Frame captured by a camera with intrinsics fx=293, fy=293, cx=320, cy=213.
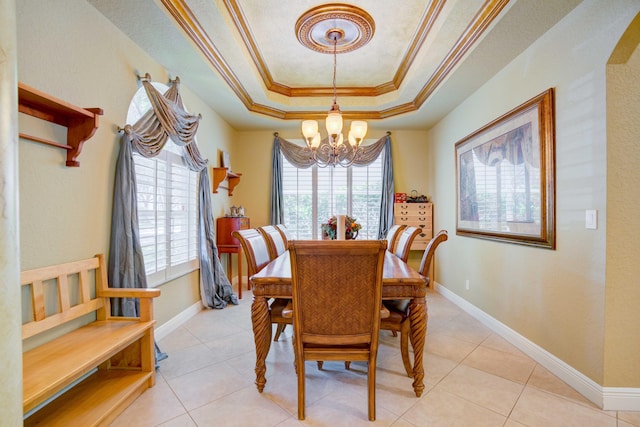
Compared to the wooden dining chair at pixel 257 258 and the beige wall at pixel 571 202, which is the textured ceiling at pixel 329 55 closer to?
the beige wall at pixel 571 202

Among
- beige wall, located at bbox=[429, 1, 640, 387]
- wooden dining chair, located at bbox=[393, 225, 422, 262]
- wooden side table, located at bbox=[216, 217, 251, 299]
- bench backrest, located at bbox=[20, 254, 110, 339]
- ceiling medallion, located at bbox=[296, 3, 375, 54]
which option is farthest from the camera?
wooden side table, located at bbox=[216, 217, 251, 299]

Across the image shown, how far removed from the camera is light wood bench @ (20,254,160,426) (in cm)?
141

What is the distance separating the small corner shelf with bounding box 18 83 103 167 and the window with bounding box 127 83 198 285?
2.13 ft

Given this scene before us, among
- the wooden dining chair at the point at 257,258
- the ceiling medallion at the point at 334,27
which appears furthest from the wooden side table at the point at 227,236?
the ceiling medallion at the point at 334,27

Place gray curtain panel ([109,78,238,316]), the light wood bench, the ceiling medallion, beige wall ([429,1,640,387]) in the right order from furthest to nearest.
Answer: the ceiling medallion
gray curtain panel ([109,78,238,316])
beige wall ([429,1,640,387])
the light wood bench

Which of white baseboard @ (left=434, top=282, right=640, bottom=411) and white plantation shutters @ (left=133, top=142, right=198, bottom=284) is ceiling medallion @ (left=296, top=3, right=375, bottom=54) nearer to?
white plantation shutters @ (left=133, top=142, right=198, bottom=284)

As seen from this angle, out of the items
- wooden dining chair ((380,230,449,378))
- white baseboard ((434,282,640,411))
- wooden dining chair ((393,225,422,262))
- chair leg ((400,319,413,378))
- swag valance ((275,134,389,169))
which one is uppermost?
swag valance ((275,134,389,169))

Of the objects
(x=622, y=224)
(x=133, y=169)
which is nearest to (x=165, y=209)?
(x=133, y=169)

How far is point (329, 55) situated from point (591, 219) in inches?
111

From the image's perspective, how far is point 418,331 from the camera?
1.86 meters

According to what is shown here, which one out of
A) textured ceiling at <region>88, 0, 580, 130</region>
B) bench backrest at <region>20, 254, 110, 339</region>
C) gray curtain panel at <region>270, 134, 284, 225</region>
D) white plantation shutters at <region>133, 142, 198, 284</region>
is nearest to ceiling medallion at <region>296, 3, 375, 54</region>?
textured ceiling at <region>88, 0, 580, 130</region>

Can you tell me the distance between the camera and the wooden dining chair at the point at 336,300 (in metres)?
1.50

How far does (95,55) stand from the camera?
2049mm

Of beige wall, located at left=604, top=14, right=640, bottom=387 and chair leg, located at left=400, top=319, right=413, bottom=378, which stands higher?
beige wall, located at left=604, top=14, right=640, bottom=387
